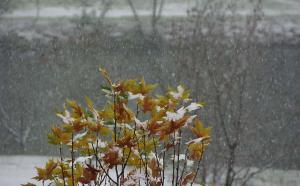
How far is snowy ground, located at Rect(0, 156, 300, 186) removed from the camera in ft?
24.0

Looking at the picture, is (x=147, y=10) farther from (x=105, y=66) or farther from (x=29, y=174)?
(x=29, y=174)

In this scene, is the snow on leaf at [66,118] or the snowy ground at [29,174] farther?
the snowy ground at [29,174]

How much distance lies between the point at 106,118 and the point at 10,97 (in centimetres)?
1070

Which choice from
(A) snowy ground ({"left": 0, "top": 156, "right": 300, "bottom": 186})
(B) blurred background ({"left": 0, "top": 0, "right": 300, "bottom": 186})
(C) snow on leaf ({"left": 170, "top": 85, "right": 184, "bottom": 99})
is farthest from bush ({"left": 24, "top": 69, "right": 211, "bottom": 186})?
(B) blurred background ({"left": 0, "top": 0, "right": 300, "bottom": 186})

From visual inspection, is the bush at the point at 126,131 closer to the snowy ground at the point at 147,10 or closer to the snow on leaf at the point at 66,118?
the snow on leaf at the point at 66,118

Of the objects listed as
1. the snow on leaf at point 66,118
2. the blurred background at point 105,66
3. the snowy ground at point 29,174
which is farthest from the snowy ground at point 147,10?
the snow on leaf at point 66,118

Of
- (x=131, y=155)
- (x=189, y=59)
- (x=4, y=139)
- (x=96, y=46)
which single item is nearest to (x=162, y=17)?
(x=96, y=46)

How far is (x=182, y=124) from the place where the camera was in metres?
1.89

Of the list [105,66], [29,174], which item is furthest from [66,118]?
[105,66]

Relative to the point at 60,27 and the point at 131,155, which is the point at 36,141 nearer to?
the point at 60,27

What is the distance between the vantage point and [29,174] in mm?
7648

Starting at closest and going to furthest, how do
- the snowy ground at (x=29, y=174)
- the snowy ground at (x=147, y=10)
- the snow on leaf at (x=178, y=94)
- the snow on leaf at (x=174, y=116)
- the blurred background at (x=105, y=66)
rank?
the snow on leaf at (x=174, y=116) → the snow on leaf at (x=178, y=94) → the snowy ground at (x=29, y=174) → the blurred background at (x=105, y=66) → the snowy ground at (x=147, y=10)

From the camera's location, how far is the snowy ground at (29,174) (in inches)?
288

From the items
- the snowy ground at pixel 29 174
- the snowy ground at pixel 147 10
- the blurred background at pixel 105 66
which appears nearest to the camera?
the snowy ground at pixel 29 174
